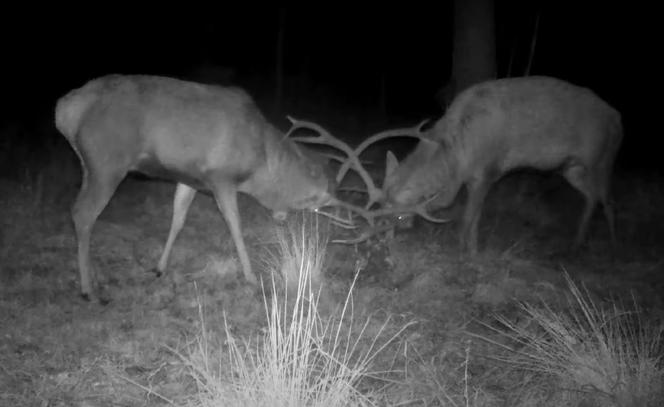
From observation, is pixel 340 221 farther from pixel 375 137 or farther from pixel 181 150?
pixel 181 150

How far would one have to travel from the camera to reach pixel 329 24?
100 ft

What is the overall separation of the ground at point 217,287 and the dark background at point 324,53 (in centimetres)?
995

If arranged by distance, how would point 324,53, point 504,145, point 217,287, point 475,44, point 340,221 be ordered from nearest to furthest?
point 217,287 → point 340,221 → point 504,145 → point 475,44 → point 324,53

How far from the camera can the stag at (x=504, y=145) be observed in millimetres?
8094

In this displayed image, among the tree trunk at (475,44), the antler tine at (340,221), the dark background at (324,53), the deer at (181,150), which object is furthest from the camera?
the dark background at (324,53)

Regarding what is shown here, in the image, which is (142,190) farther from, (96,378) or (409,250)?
(96,378)

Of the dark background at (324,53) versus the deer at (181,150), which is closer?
the deer at (181,150)

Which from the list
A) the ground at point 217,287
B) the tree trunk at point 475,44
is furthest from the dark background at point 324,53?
the ground at point 217,287

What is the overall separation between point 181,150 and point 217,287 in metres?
1.33

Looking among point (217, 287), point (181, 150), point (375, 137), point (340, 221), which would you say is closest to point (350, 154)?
point (375, 137)

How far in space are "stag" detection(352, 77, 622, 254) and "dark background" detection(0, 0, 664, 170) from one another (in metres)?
9.54

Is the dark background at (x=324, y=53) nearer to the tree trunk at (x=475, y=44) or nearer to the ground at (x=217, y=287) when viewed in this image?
the tree trunk at (x=475, y=44)

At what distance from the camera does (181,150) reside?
21.6ft

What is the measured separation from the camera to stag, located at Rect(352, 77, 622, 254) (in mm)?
8094
